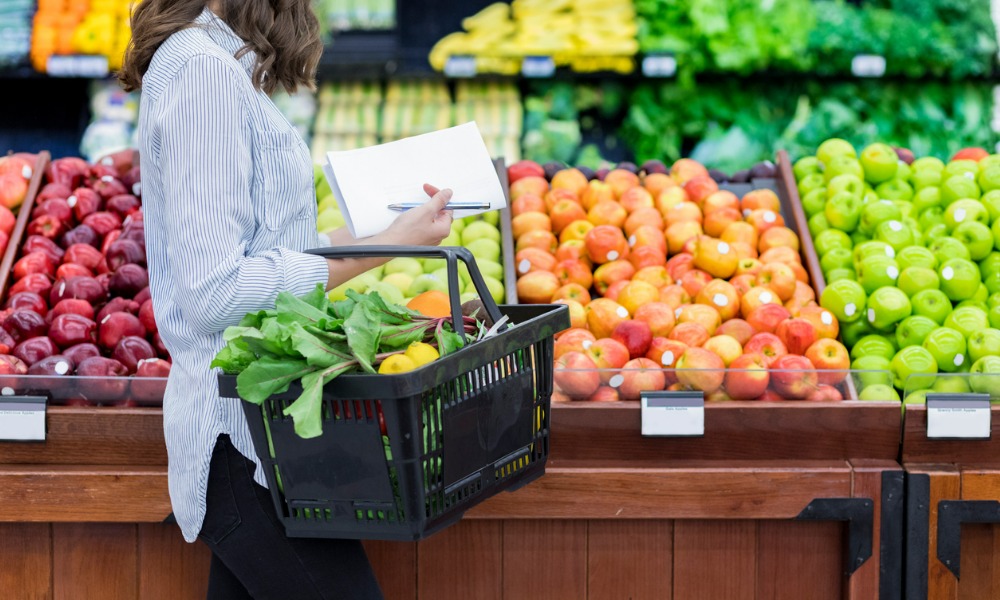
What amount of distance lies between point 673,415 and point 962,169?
1.47m

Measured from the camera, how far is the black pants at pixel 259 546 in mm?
1365

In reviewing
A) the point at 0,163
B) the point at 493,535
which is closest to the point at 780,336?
the point at 493,535

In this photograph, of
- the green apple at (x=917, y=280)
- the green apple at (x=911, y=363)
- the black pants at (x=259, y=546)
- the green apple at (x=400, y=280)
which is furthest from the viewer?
the green apple at (x=400, y=280)

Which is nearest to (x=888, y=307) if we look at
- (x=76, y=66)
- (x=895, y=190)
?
(x=895, y=190)

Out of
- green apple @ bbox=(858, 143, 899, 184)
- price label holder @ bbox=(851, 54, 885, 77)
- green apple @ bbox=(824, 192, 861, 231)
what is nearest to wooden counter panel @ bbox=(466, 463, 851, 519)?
green apple @ bbox=(824, 192, 861, 231)

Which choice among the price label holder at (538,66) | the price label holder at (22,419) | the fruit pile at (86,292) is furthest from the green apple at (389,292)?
the price label holder at (538,66)

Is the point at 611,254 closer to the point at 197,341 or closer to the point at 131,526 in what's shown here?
the point at 131,526

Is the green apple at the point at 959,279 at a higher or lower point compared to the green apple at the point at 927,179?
lower

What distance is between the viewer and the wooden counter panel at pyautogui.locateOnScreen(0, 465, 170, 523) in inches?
75.3

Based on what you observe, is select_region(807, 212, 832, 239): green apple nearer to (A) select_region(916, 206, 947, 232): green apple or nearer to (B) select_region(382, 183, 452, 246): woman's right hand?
(A) select_region(916, 206, 947, 232): green apple

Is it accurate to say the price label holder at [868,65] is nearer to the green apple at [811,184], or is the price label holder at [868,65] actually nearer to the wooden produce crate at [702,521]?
the green apple at [811,184]

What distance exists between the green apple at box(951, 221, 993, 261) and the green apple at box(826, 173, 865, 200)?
30 centimetres

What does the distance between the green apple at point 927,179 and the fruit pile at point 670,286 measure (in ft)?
1.28

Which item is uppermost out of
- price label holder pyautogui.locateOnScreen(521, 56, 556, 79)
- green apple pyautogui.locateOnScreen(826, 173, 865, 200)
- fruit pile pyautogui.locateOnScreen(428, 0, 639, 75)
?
fruit pile pyautogui.locateOnScreen(428, 0, 639, 75)
